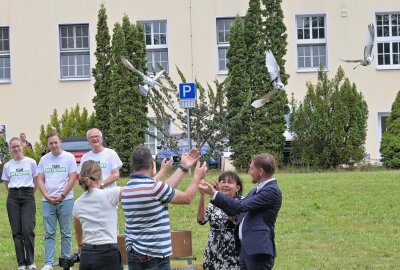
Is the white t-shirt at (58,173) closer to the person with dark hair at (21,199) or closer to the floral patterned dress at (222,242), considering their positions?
the person with dark hair at (21,199)

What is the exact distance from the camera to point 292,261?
1184 cm

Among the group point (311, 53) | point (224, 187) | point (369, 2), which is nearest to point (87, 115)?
point (311, 53)

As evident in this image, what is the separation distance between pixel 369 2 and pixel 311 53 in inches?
104

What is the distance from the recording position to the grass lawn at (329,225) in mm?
11977

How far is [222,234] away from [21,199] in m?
3.98

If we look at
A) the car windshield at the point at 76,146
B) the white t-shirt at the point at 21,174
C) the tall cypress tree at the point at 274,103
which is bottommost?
the white t-shirt at the point at 21,174

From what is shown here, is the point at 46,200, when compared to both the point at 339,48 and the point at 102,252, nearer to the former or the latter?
the point at 102,252

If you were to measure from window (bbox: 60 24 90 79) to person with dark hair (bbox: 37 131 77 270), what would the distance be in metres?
20.4

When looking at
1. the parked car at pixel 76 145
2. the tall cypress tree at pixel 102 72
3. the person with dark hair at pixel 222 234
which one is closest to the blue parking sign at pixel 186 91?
the parked car at pixel 76 145

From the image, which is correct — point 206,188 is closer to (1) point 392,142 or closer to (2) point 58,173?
(2) point 58,173

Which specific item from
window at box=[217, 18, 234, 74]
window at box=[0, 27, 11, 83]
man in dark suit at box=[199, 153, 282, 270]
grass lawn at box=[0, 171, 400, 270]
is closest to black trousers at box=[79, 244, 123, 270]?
man in dark suit at box=[199, 153, 282, 270]

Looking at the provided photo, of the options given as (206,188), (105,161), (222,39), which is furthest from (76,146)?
(206,188)

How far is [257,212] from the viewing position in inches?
303

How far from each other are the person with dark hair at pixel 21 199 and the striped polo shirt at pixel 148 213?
176 inches
